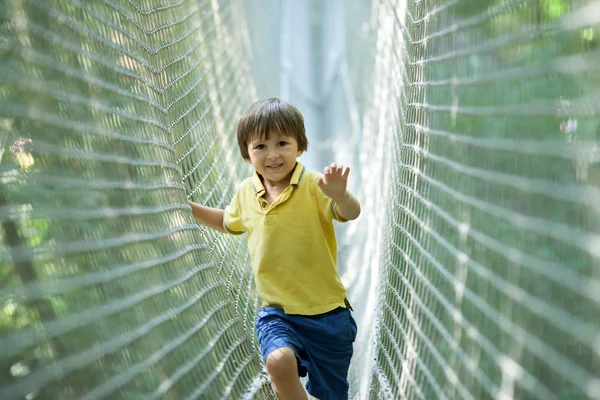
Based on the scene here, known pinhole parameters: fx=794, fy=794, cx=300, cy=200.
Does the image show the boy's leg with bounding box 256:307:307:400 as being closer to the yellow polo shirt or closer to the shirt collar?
the yellow polo shirt

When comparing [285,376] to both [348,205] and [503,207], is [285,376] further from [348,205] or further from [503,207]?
[503,207]

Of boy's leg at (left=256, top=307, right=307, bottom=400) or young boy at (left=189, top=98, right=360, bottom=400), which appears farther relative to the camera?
young boy at (left=189, top=98, right=360, bottom=400)

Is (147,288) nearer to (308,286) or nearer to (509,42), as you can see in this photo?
(308,286)

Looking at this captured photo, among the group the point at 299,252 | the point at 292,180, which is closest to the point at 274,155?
the point at 292,180

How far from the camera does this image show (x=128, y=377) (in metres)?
0.94

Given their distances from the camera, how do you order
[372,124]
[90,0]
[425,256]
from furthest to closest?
1. [372,124]
2. [425,256]
3. [90,0]

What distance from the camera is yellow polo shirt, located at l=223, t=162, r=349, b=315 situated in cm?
142

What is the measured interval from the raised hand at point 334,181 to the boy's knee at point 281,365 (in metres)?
0.27

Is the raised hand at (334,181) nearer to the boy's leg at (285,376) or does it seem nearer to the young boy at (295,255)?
the young boy at (295,255)

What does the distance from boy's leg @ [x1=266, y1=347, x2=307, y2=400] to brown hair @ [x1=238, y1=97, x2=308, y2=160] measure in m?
0.41

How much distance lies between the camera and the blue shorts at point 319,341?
4.57 feet

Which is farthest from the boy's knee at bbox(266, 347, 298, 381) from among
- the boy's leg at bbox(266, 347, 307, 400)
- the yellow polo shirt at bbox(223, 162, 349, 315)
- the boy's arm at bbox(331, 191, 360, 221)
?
the boy's arm at bbox(331, 191, 360, 221)

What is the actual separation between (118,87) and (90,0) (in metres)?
0.14

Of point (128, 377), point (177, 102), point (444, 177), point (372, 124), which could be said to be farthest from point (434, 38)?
point (372, 124)
